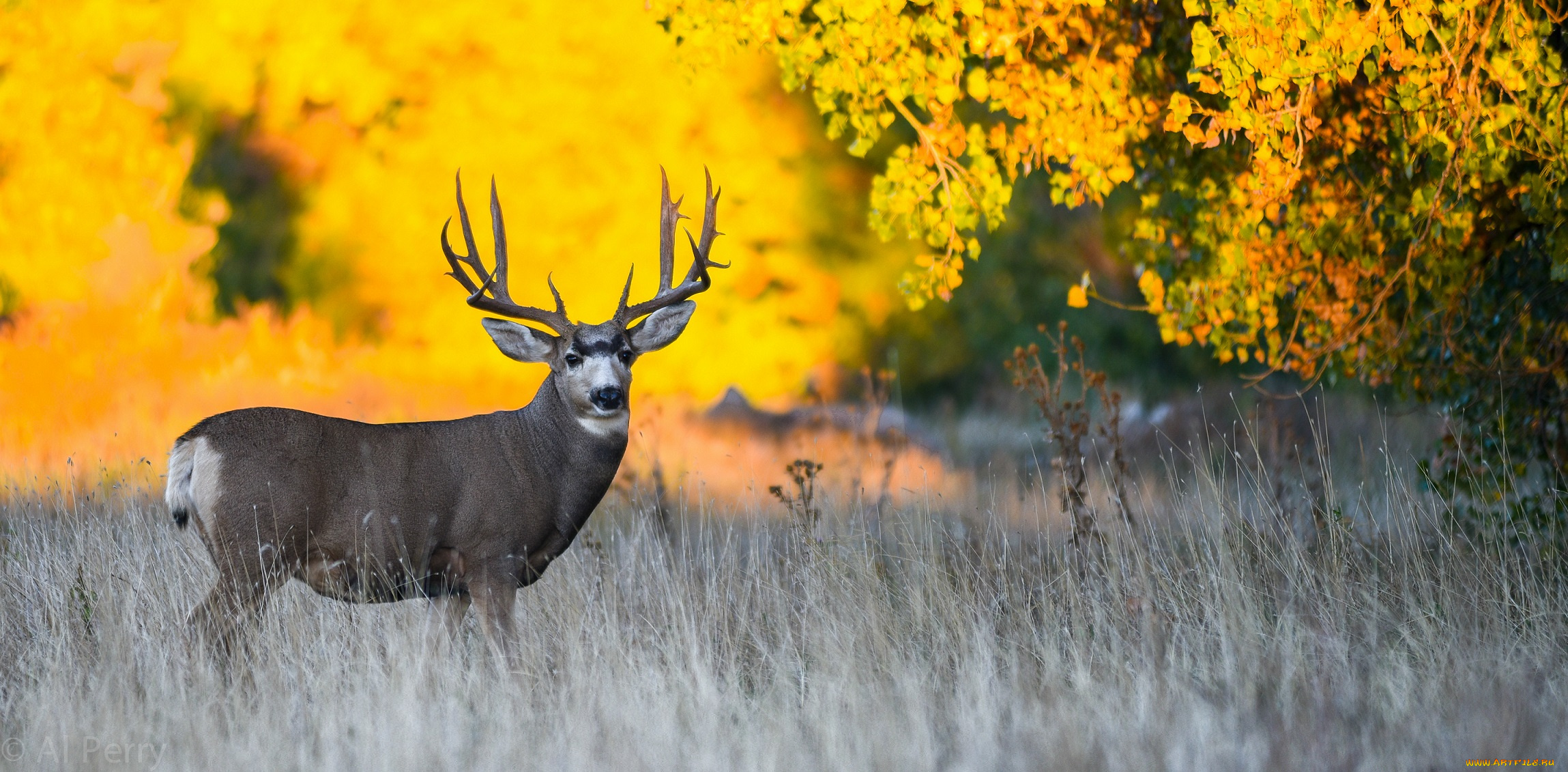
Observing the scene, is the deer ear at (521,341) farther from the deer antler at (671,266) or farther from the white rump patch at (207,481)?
the white rump patch at (207,481)

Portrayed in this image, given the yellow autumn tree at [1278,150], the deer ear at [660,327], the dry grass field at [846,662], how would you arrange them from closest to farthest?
the dry grass field at [846,662] < the yellow autumn tree at [1278,150] < the deer ear at [660,327]

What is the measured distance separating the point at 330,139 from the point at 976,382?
7879mm

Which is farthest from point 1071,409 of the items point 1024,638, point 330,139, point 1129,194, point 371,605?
point 330,139

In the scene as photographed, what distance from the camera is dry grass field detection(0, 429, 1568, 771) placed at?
3.92 metres

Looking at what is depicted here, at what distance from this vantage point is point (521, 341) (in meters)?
5.56

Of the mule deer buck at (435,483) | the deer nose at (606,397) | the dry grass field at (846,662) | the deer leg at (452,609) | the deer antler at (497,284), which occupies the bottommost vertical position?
the dry grass field at (846,662)

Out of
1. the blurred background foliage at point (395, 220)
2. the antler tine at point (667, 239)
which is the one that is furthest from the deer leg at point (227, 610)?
the blurred background foliage at point (395, 220)

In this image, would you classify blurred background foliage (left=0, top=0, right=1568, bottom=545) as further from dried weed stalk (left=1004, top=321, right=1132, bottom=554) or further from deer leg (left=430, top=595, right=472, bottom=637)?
deer leg (left=430, top=595, right=472, bottom=637)

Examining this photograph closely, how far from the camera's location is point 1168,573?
539cm

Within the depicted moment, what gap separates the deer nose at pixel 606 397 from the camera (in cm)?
527

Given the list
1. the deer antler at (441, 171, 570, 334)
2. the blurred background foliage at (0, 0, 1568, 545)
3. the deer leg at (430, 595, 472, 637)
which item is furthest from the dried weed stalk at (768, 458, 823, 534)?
the blurred background foliage at (0, 0, 1568, 545)

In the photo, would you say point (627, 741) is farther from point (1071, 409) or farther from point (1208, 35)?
point (1071, 409)

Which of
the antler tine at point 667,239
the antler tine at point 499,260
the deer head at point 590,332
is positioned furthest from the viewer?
the antler tine at point 667,239

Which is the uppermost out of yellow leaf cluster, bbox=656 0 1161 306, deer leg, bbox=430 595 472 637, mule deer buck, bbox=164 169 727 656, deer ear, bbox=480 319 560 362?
yellow leaf cluster, bbox=656 0 1161 306
